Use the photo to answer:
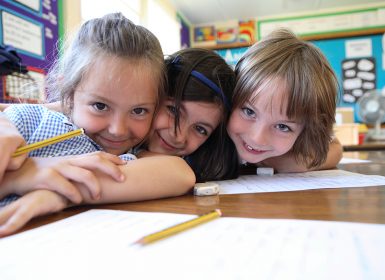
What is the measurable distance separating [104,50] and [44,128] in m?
0.19

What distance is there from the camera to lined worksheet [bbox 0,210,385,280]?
0.22 meters

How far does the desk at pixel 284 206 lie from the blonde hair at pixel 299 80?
25 cm

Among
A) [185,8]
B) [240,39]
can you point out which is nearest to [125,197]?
[185,8]

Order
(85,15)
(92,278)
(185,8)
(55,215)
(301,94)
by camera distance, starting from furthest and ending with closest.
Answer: (185,8) → (85,15) → (301,94) → (55,215) → (92,278)

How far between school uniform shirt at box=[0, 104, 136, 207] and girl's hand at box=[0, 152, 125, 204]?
0.36 feet

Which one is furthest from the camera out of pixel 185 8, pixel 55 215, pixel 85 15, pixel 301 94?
pixel 185 8

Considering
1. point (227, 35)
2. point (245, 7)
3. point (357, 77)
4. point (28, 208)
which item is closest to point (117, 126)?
point (28, 208)

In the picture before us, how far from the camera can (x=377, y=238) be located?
0.91 ft

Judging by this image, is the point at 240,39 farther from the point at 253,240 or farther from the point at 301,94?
the point at 253,240

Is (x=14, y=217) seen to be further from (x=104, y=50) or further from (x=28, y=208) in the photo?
(x=104, y=50)

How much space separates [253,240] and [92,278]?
5.4 inches

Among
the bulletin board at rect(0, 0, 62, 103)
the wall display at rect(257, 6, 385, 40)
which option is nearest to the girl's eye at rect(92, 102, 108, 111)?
the bulletin board at rect(0, 0, 62, 103)

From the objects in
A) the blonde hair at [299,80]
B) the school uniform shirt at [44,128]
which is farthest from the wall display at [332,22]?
the school uniform shirt at [44,128]

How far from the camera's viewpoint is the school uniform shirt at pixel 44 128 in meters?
0.56
